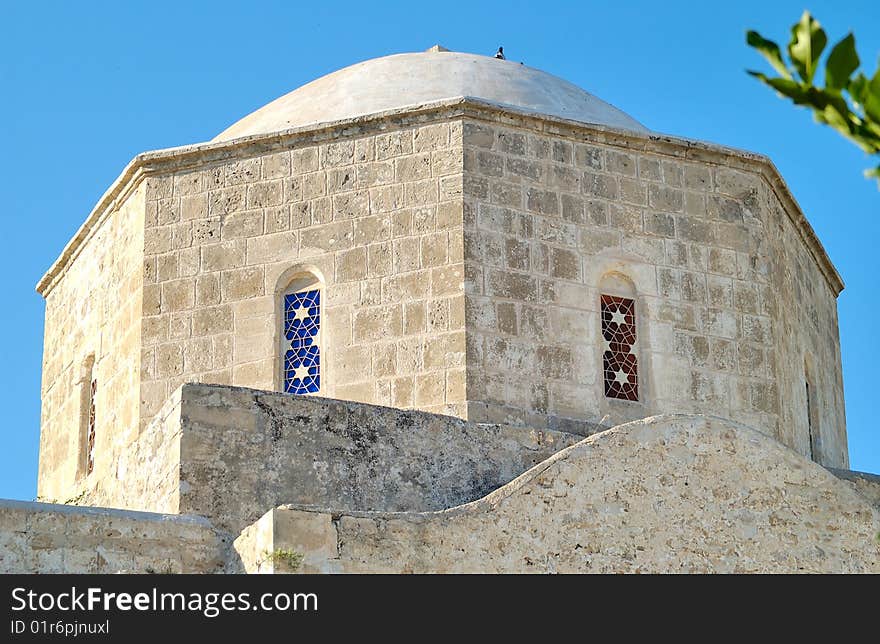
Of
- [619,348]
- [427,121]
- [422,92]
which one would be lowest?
[619,348]

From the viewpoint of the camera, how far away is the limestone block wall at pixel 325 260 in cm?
1090

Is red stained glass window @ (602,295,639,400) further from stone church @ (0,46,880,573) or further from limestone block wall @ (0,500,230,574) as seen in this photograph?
limestone block wall @ (0,500,230,574)

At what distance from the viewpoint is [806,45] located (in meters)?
2.81

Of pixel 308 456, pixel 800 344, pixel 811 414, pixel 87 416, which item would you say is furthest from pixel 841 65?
pixel 87 416

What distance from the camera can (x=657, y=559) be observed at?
28.3ft

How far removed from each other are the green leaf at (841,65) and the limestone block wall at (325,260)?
7823 mm

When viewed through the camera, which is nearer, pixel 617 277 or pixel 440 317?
pixel 440 317

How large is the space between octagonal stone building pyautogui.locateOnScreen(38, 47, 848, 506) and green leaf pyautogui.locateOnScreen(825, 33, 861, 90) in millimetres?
7667

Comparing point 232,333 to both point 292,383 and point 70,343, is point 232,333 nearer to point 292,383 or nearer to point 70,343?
point 292,383

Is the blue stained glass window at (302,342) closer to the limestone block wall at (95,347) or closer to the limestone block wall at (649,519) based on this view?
the limestone block wall at (95,347)

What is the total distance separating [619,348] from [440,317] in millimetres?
1386

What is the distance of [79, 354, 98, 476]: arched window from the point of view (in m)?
12.3

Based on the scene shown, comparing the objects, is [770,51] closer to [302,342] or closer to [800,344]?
[302,342]

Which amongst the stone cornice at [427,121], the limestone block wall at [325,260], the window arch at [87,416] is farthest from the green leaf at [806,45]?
the window arch at [87,416]
